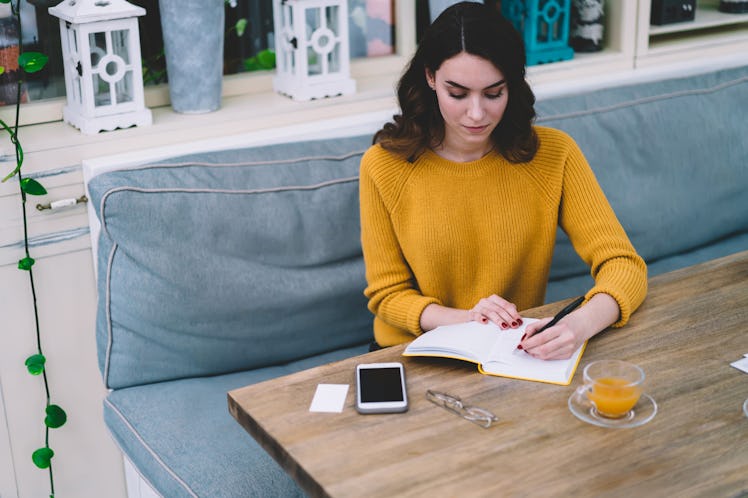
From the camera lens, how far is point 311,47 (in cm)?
235

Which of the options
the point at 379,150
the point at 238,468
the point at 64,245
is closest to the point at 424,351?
the point at 238,468

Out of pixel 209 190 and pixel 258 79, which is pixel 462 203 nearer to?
pixel 209 190

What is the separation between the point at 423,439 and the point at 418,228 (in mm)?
650

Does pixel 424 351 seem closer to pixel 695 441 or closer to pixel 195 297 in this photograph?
pixel 695 441

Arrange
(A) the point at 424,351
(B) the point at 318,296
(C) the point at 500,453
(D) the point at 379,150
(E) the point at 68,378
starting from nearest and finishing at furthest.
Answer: (C) the point at 500,453, (A) the point at 424,351, (D) the point at 379,150, (B) the point at 318,296, (E) the point at 68,378

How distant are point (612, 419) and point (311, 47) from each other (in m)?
1.39

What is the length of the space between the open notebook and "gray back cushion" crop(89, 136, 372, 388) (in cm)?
52

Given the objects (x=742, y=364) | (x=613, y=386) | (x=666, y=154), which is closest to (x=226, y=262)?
(x=613, y=386)

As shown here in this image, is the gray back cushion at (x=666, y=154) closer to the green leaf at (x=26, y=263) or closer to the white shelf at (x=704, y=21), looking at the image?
the white shelf at (x=704, y=21)

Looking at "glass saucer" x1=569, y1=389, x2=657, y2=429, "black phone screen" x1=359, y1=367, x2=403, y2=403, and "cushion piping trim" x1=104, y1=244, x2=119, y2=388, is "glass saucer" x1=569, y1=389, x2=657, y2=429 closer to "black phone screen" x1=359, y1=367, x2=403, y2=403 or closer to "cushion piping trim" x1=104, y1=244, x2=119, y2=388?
"black phone screen" x1=359, y1=367, x2=403, y2=403

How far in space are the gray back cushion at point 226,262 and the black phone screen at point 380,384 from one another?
1.89 ft

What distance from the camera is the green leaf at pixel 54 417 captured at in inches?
80.9

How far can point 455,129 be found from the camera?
1760 millimetres

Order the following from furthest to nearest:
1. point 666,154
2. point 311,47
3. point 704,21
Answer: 1. point 704,21
2. point 666,154
3. point 311,47
